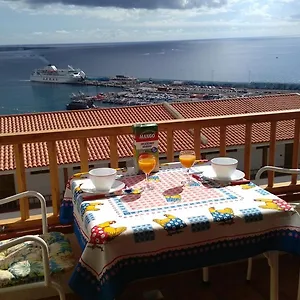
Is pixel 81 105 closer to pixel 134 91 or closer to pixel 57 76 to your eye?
pixel 134 91

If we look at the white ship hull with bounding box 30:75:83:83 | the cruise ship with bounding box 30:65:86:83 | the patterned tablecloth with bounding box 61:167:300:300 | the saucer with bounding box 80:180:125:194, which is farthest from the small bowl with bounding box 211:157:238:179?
the white ship hull with bounding box 30:75:83:83

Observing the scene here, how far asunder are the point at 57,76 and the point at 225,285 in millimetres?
61766

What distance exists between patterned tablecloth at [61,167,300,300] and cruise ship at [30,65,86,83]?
199 feet

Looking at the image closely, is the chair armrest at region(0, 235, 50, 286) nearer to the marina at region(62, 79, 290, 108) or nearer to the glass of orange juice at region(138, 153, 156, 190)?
the glass of orange juice at region(138, 153, 156, 190)

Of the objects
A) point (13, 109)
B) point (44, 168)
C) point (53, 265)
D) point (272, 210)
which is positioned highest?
point (272, 210)

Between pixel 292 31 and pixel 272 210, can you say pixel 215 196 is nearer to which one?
pixel 272 210

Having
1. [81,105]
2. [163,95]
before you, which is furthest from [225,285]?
[163,95]

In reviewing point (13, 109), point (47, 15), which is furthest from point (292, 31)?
point (47, 15)

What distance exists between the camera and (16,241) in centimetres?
169

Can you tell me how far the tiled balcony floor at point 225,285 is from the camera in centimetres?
240

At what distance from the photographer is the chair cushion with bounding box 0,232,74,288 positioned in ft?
5.86

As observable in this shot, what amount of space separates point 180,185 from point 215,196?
0.70 ft

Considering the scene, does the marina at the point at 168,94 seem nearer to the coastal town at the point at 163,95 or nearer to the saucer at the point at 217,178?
the coastal town at the point at 163,95

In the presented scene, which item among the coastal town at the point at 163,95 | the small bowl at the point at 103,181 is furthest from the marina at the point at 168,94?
the small bowl at the point at 103,181
